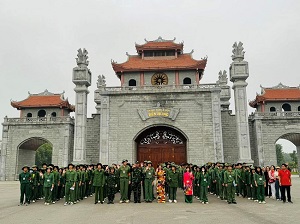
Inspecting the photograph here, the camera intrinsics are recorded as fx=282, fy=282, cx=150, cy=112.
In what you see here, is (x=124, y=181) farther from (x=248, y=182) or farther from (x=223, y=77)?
(x=223, y=77)

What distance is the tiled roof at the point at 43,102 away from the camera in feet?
91.1

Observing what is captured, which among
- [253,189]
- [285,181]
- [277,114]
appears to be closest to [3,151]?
[253,189]

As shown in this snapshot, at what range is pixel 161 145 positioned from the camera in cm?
2039

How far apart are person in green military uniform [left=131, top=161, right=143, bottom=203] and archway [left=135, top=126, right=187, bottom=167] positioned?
30.8 feet

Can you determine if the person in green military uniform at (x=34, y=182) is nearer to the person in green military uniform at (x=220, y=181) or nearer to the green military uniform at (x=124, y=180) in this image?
the green military uniform at (x=124, y=180)

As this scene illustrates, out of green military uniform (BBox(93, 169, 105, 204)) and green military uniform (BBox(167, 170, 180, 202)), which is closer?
green military uniform (BBox(93, 169, 105, 204))

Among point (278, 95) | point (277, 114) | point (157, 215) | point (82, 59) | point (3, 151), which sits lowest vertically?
point (157, 215)

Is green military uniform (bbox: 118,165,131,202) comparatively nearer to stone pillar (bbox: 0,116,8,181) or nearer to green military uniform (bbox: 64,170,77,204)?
green military uniform (bbox: 64,170,77,204)

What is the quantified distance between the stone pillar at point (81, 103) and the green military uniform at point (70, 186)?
7.67 m

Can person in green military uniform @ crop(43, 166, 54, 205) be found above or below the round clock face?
below

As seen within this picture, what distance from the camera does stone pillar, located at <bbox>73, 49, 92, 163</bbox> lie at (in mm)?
17906

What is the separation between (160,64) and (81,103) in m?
8.91

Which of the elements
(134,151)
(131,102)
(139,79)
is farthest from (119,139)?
(139,79)

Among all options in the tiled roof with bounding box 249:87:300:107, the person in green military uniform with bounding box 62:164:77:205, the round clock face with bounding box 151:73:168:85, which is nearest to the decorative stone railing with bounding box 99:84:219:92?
the round clock face with bounding box 151:73:168:85
